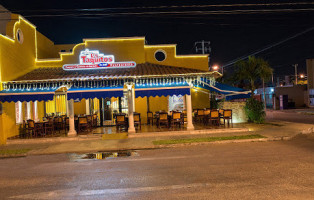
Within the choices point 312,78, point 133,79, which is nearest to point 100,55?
point 133,79

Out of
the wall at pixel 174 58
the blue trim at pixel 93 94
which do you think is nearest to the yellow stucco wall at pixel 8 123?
the blue trim at pixel 93 94

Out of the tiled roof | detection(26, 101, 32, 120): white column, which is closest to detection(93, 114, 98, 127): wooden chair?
the tiled roof

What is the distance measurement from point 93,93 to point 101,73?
1433 millimetres

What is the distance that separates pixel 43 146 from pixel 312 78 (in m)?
38.3

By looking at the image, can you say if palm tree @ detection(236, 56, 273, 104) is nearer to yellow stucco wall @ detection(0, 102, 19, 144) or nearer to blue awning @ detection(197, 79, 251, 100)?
blue awning @ detection(197, 79, 251, 100)

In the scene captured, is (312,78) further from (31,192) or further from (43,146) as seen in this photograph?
(31,192)

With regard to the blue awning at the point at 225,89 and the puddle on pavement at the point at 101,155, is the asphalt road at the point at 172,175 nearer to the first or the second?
the puddle on pavement at the point at 101,155

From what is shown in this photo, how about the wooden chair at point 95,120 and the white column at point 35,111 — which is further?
the wooden chair at point 95,120

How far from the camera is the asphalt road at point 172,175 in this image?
5.01 metres

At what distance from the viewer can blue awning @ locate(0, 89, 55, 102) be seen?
40.1ft

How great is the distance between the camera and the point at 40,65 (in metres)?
15.7

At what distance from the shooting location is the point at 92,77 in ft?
41.8

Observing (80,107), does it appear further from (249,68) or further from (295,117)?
(295,117)

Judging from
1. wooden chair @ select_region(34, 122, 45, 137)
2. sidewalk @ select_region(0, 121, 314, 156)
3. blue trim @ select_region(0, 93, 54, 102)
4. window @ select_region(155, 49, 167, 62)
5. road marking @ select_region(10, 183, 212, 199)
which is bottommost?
road marking @ select_region(10, 183, 212, 199)
